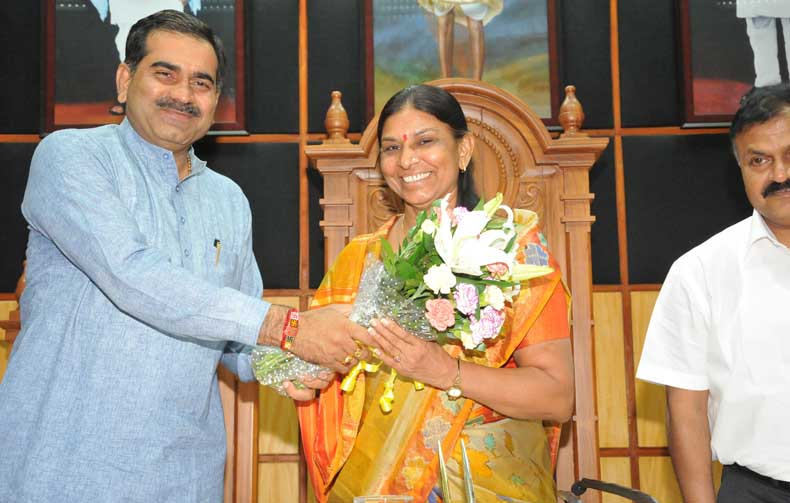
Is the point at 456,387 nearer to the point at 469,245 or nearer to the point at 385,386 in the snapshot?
the point at 385,386

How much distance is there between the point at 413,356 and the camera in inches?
75.3

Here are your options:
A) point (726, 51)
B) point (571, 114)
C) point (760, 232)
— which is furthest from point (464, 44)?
point (760, 232)

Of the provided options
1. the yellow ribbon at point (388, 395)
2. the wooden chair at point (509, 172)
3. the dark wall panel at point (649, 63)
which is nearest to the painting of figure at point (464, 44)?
the dark wall panel at point (649, 63)

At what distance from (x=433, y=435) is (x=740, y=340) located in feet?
3.06

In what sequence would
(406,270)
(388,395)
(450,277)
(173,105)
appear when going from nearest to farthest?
1. (450,277)
2. (406,270)
3. (388,395)
4. (173,105)

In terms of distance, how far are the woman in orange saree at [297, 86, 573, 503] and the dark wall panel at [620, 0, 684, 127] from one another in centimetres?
232

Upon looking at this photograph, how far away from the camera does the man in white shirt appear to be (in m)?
2.22

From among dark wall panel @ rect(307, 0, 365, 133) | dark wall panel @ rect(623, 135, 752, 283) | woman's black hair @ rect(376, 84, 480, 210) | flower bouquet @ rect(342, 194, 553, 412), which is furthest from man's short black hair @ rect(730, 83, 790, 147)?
dark wall panel @ rect(307, 0, 365, 133)

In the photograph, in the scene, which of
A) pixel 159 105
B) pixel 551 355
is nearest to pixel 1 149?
pixel 159 105

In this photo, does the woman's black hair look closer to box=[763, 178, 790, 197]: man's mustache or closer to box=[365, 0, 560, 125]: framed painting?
box=[763, 178, 790, 197]: man's mustache

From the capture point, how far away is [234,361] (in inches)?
91.0

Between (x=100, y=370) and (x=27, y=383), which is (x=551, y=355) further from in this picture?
(x=27, y=383)

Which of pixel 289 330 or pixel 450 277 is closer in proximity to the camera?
pixel 450 277

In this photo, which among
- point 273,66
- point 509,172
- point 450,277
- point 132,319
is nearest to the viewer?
point 450,277
